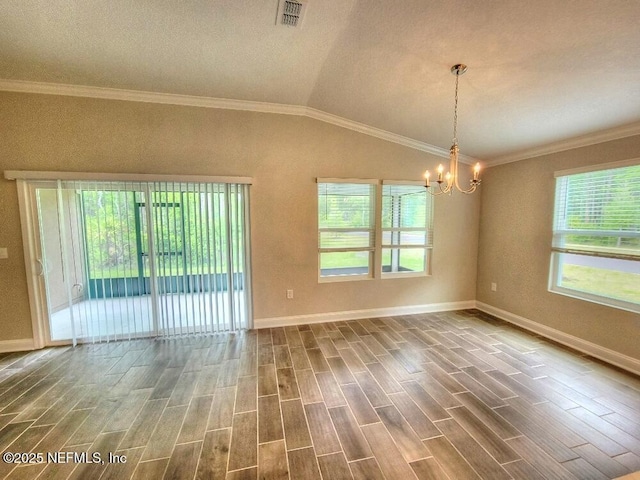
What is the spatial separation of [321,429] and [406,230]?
120 inches

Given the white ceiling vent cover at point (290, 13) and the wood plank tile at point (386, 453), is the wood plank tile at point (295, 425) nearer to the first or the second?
the wood plank tile at point (386, 453)

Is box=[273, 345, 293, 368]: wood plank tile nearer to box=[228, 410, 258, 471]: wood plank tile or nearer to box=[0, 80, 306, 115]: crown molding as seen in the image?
box=[228, 410, 258, 471]: wood plank tile

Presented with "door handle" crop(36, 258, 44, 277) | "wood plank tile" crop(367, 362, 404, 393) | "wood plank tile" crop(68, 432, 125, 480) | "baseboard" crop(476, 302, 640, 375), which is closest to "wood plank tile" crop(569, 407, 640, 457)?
"baseboard" crop(476, 302, 640, 375)

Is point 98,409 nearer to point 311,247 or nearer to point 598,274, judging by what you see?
point 311,247

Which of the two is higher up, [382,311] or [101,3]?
[101,3]

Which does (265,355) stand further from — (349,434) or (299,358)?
(349,434)

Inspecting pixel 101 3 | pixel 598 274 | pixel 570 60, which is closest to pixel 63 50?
pixel 101 3

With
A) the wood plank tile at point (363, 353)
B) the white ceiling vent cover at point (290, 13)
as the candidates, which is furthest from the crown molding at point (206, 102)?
the wood plank tile at point (363, 353)

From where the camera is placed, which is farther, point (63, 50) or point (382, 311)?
point (382, 311)

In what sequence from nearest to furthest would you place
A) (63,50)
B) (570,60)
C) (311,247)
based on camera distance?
(570,60) < (63,50) < (311,247)

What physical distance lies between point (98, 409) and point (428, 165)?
478 cm

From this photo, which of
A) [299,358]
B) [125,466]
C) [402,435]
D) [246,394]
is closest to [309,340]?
[299,358]

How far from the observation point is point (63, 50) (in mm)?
2309

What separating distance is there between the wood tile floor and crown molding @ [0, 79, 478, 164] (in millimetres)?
2896
